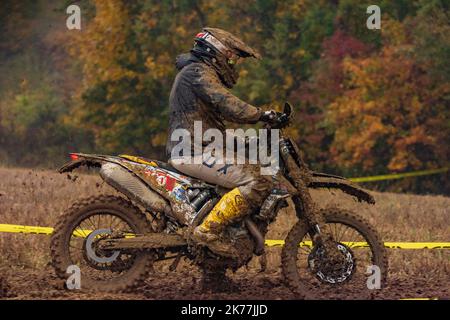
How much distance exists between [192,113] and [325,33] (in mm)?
27868

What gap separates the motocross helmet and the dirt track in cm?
193

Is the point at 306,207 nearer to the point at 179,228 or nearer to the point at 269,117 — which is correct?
the point at 269,117

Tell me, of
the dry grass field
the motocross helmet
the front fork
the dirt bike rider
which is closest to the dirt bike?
the front fork

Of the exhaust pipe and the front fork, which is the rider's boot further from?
the front fork

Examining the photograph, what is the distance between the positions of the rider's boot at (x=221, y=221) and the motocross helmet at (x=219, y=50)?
1115 millimetres

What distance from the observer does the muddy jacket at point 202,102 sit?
7.54 metres

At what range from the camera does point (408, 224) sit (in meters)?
13.2

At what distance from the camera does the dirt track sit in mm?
7551

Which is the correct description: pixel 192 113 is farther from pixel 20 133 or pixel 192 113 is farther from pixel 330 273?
pixel 20 133

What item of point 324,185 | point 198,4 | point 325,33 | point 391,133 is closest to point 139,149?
point 198,4

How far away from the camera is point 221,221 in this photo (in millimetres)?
7457

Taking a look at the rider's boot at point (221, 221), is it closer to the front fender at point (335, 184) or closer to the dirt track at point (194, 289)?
the dirt track at point (194, 289)

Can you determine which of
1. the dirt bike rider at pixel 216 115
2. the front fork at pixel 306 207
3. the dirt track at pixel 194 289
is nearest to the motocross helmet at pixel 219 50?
the dirt bike rider at pixel 216 115

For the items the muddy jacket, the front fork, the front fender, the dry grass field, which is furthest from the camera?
the dry grass field
